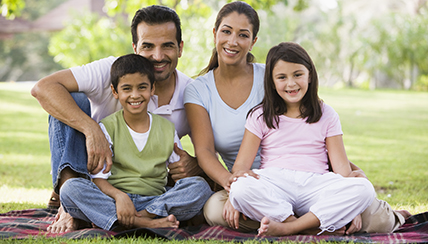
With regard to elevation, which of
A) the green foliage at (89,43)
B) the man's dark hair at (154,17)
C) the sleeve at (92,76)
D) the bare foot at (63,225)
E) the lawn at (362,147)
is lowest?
the lawn at (362,147)

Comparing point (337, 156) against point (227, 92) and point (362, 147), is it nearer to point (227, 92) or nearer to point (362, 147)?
point (227, 92)

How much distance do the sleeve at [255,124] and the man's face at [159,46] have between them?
711mm

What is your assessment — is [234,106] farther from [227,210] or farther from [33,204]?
[33,204]

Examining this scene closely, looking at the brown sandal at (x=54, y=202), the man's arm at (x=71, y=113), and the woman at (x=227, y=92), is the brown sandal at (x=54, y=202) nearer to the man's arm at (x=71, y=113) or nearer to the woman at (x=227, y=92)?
the man's arm at (x=71, y=113)

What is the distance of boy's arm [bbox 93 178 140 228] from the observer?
2.64 m

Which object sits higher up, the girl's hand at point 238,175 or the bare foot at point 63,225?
the girl's hand at point 238,175

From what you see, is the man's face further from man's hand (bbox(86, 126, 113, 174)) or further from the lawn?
the lawn

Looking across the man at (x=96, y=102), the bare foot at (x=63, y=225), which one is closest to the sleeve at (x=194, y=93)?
the man at (x=96, y=102)

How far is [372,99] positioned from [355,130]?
5990mm

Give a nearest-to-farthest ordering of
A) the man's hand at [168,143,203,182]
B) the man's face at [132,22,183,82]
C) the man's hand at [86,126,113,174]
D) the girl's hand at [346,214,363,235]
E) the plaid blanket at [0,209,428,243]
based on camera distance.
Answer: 1. the plaid blanket at [0,209,428,243]
2. the girl's hand at [346,214,363,235]
3. the man's hand at [86,126,113,174]
4. the man's hand at [168,143,203,182]
5. the man's face at [132,22,183,82]

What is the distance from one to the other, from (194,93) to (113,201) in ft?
3.34

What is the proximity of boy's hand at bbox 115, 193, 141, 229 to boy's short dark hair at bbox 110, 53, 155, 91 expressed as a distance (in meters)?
0.80

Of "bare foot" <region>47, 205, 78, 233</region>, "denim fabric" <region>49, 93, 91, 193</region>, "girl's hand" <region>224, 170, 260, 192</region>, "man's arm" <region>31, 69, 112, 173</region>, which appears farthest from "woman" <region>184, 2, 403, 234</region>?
"bare foot" <region>47, 205, 78, 233</region>

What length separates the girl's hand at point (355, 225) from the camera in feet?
8.55
